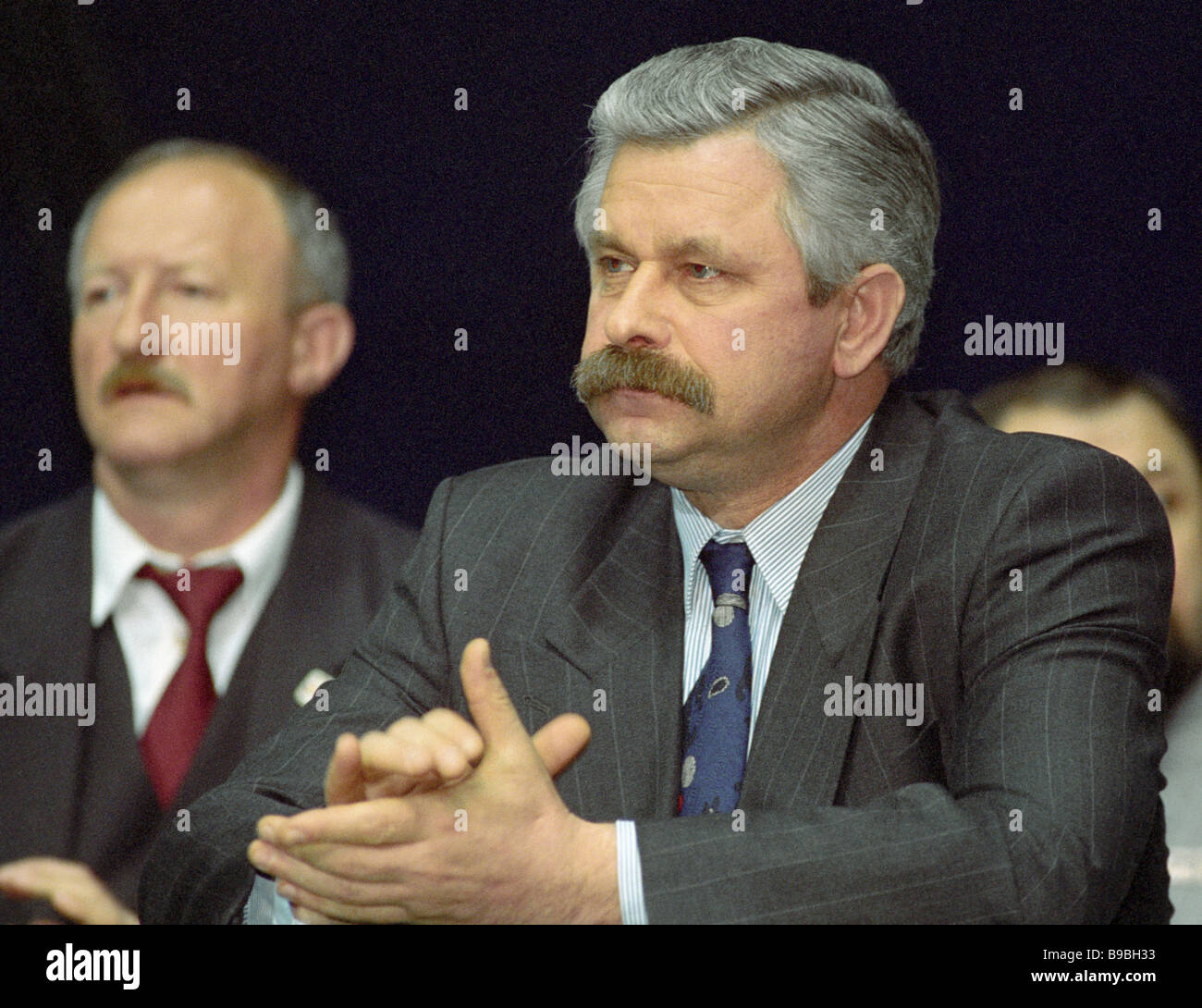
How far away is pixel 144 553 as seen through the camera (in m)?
2.98

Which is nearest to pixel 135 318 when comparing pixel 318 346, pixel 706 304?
pixel 318 346

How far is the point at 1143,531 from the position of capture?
7.18ft

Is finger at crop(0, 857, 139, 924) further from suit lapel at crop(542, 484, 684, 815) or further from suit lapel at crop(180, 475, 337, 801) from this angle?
suit lapel at crop(542, 484, 684, 815)

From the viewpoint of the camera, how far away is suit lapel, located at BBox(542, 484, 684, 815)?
91.0 inches

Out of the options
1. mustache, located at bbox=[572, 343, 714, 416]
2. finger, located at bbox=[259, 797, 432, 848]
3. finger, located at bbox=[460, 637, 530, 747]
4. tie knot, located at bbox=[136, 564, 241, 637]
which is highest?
mustache, located at bbox=[572, 343, 714, 416]

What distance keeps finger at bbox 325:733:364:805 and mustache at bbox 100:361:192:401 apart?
4.45ft

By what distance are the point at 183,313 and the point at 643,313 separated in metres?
1.09

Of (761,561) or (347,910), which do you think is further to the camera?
(761,561)

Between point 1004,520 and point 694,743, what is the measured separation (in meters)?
0.60

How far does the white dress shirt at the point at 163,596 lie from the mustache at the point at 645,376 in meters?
0.89

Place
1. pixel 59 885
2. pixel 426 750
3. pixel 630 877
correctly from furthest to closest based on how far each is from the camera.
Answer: pixel 59 885, pixel 630 877, pixel 426 750

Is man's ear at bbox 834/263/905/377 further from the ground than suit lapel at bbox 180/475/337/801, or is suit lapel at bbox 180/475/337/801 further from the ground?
man's ear at bbox 834/263/905/377

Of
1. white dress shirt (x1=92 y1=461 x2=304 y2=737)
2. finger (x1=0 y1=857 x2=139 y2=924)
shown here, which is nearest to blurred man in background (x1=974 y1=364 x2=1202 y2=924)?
white dress shirt (x1=92 y1=461 x2=304 y2=737)

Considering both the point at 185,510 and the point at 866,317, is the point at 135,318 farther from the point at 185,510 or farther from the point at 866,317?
the point at 866,317
